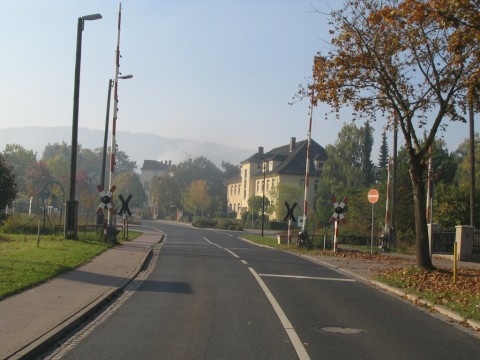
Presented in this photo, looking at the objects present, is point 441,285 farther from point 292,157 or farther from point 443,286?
point 292,157

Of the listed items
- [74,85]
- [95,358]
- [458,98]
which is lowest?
[95,358]

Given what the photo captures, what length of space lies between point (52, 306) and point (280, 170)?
8021cm

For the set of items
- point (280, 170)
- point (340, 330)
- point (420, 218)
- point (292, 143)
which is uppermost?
point (292, 143)

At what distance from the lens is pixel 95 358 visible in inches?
283

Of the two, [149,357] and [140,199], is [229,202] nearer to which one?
[140,199]

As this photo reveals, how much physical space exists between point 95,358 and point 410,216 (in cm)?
3624

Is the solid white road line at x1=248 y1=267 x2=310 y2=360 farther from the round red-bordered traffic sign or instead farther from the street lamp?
the street lamp

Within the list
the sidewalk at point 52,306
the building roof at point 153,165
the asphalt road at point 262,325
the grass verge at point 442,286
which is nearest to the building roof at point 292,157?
the grass verge at point 442,286

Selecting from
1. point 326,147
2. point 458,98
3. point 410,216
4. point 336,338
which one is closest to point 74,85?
point 458,98

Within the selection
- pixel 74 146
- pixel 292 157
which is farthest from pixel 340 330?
pixel 292 157

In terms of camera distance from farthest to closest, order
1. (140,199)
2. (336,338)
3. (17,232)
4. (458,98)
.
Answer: (140,199) → (17,232) → (458,98) → (336,338)

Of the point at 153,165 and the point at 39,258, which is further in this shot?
the point at 153,165

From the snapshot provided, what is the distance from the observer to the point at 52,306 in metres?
10.4

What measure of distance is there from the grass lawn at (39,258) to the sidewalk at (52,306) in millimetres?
322
